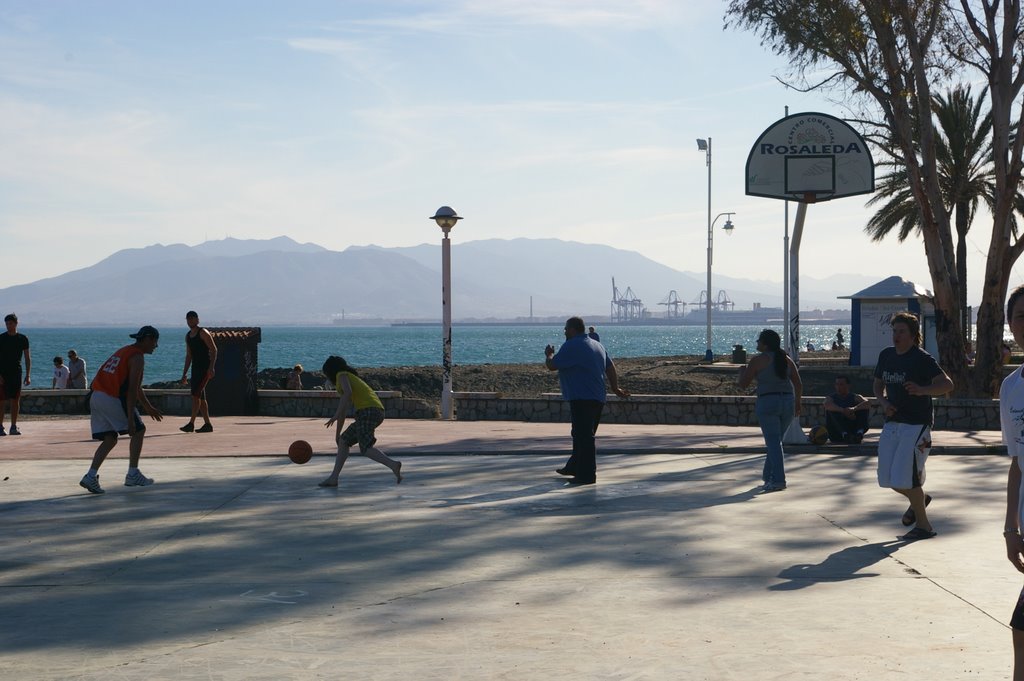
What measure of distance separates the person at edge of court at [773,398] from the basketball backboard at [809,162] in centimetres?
633

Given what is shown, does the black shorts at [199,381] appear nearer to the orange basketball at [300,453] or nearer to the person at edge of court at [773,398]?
the orange basketball at [300,453]

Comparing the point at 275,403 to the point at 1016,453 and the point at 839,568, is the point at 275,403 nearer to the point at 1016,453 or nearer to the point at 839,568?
the point at 839,568

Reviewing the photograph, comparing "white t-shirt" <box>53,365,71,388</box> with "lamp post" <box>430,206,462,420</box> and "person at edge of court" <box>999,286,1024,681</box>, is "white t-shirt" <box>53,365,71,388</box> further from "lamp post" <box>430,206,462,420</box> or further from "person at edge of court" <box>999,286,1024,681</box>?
"person at edge of court" <box>999,286,1024,681</box>

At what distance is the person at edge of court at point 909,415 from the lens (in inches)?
337

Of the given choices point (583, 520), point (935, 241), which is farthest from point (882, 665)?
point (935, 241)

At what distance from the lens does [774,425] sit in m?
11.4

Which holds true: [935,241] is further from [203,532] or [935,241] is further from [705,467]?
[203,532]

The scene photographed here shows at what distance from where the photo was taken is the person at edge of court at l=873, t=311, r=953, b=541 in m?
8.57

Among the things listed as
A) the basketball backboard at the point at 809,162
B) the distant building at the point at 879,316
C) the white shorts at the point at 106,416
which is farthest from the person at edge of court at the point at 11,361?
the distant building at the point at 879,316

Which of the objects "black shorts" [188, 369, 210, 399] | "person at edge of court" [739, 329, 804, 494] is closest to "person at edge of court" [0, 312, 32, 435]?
"black shorts" [188, 369, 210, 399]

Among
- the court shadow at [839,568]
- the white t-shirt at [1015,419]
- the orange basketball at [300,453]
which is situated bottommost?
the court shadow at [839,568]

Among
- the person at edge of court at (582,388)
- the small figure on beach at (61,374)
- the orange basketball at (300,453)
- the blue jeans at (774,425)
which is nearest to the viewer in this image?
the blue jeans at (774,425)

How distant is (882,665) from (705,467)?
8.20 m

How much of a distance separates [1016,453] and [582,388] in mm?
7893
